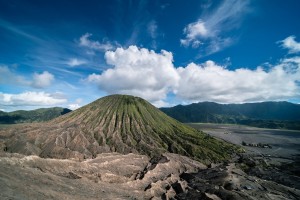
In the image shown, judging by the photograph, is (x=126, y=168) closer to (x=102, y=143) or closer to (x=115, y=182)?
(x=115, y=182)

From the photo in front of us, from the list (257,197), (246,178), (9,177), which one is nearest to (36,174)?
(9,177)

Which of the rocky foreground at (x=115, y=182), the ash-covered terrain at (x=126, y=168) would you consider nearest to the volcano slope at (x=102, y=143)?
the ash-covered terrain at (x=126, y=168)

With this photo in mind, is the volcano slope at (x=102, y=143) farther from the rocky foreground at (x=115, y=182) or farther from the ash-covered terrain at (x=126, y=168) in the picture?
the rocky foreground at (x=115, y=182)

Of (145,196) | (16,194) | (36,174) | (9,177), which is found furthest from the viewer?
(145,196)

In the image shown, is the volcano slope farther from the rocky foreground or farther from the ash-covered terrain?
the rocky foreground

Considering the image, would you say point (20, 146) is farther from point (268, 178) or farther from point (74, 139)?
point (268, 178)

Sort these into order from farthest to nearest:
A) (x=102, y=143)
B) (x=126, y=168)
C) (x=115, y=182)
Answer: (x=102, y=143) → (x=126, y=168) → (x=115, y=182)

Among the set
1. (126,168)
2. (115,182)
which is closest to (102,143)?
(126,168)
